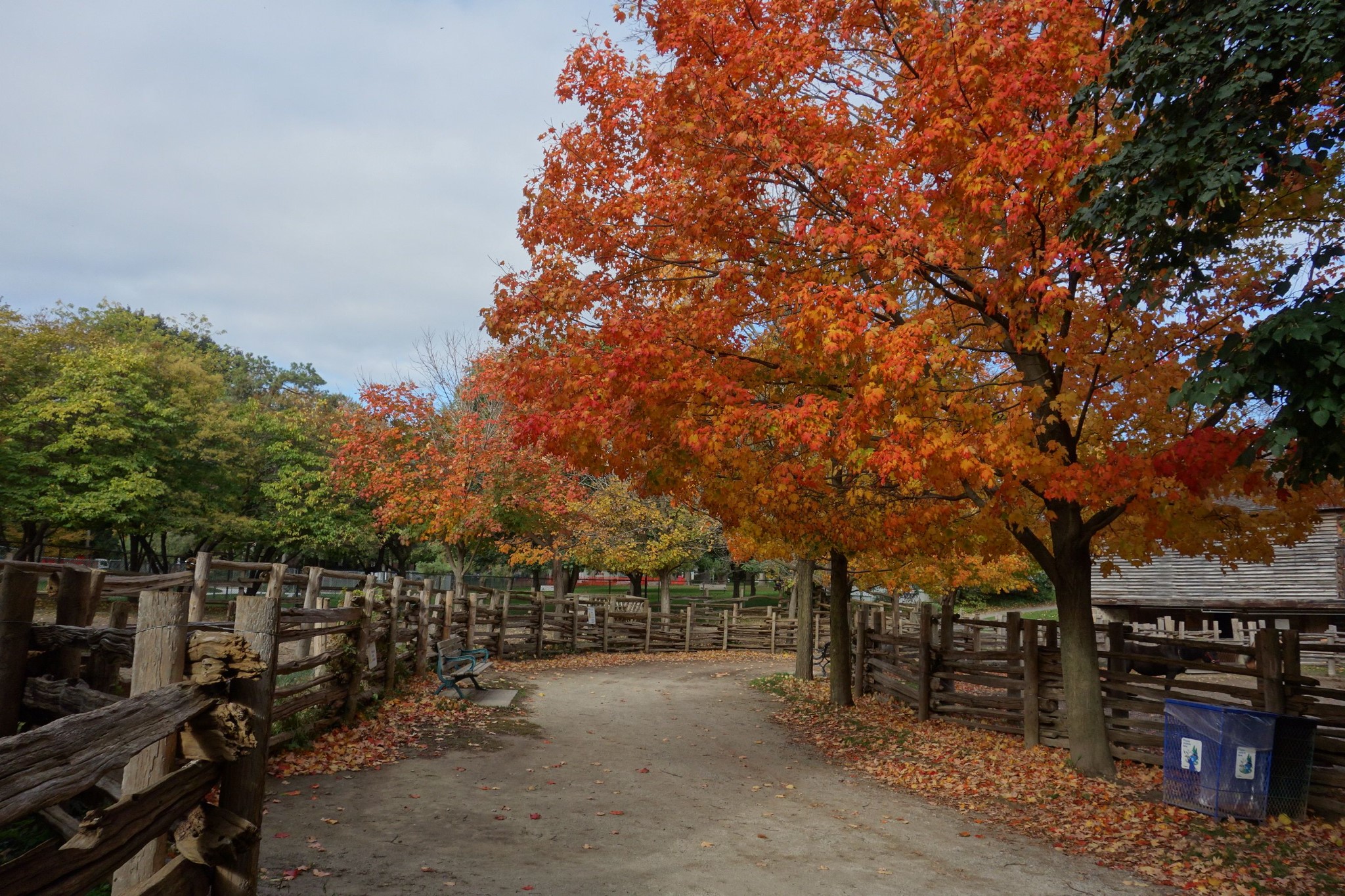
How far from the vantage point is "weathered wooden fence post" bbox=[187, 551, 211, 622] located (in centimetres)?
970

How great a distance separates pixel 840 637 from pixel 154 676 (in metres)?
14.2

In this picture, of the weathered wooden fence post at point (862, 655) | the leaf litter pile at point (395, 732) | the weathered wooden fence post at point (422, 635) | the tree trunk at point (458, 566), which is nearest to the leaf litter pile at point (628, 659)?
the tree trunk at point (458, 566)

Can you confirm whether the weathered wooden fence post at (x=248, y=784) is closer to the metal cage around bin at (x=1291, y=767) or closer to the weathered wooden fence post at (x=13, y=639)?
the weathered wooden fence post at (x=13, y=639)

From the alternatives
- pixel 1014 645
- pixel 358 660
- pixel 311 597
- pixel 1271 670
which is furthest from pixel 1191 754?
pixel 311 597

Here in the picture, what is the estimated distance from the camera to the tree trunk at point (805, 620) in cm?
1930

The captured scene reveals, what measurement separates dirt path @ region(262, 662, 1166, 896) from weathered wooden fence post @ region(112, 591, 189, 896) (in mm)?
2174

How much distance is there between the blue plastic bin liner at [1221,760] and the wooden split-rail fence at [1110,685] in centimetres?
53

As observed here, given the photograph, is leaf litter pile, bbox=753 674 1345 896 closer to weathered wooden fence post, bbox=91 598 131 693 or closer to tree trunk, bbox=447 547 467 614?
weathered wooden fence post, bbox=91 598 131 693

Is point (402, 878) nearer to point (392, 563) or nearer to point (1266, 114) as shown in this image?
point (1266, 114)

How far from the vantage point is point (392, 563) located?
6419 centimetres

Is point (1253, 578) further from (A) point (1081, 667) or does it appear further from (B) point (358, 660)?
(B) point (358, 660)

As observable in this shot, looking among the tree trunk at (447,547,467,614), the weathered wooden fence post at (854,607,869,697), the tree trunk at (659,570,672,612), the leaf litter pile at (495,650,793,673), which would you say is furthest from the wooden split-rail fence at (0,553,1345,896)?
the tree trunk at (659,570,672,612)

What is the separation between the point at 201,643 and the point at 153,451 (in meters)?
32.8

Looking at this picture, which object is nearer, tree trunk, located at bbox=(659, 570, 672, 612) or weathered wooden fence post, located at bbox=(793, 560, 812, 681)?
weathered wooden fence post, located at bbox=(793, 560, 812, 681)
